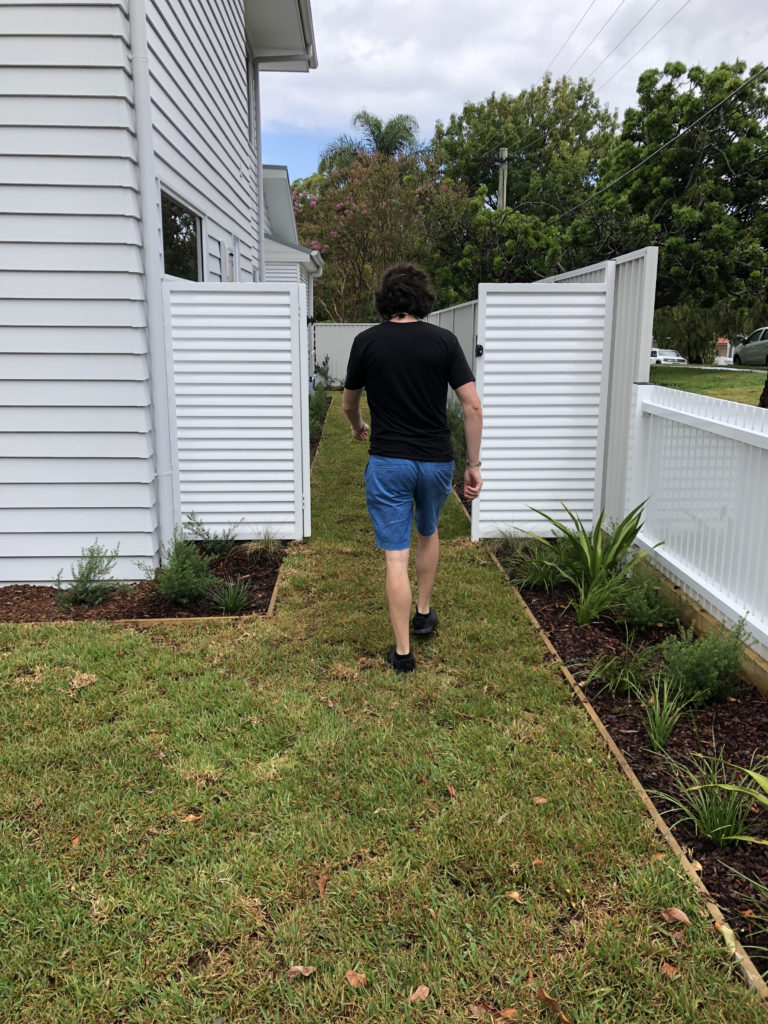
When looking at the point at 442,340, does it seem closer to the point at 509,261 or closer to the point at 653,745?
the point at 653,745

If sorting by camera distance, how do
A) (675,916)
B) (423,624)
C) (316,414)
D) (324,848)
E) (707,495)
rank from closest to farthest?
(675,916), (324,848), (707,495), (423,624), (316,414)

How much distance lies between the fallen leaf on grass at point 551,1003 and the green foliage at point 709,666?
1.71 meters

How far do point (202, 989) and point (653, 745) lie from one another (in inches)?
76.4

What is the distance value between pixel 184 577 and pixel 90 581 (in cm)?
66

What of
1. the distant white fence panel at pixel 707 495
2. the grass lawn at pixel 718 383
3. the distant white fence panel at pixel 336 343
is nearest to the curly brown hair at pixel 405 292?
the distant white fence panel at pixel 707 495

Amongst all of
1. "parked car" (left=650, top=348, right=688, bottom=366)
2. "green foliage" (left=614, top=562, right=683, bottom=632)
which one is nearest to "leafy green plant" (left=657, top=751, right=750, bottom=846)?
"green foliage" (left=614, top=562, right=683, bottom=632)

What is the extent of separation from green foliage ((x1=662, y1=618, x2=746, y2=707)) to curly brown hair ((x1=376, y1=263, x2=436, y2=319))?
1984 mm

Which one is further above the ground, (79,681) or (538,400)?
(538,400)

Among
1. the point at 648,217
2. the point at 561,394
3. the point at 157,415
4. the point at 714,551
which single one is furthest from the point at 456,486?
the point at 648,217

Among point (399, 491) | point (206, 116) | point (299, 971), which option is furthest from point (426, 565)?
point (206, 116)

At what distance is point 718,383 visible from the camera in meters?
22.9

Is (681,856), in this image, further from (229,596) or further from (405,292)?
(229,596)

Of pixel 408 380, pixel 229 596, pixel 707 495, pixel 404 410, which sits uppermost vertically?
pixel 408 380

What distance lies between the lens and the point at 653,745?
10.6 ft
